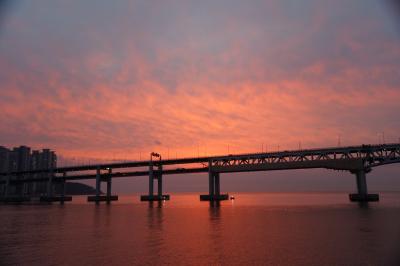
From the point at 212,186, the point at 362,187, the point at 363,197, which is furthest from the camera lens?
the point at 212,186

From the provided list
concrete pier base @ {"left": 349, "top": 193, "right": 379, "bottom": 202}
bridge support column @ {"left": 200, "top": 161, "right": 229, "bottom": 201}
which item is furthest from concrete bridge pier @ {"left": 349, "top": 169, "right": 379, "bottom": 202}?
bridge support column @ {"left": 200, "top": 161, "right": 229, "bottom": 201}

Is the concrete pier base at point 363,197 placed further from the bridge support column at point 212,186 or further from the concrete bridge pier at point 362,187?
the bridge support column at point 212,186

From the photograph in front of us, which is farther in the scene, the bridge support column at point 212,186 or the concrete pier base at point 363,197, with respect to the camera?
the bridge support column at point 212,186

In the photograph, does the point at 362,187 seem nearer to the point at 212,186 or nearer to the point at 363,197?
the point at 363,197

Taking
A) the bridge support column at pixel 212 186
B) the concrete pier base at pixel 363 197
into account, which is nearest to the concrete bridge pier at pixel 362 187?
the concrete pier base at pixel 363 197

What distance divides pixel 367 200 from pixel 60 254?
115931 millimetres

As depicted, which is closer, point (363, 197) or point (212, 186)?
point (363, 197)

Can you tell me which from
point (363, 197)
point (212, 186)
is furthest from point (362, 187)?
point (212, 186)


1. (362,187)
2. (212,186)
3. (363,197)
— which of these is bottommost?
(363,197)

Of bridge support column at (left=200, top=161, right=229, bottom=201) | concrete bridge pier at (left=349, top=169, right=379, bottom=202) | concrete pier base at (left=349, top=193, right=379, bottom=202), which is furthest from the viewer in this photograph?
bridge support column at (left=200, top=161, right=229, bottom=201)

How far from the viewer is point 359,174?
117 m

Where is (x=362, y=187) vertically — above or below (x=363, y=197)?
above

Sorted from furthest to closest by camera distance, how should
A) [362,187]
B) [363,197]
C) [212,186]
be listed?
[212,186], [362,187], [363,197]

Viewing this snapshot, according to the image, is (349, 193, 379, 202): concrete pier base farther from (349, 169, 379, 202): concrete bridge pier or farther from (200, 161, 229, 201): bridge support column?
(200, 161, 229, 201): bridge support column
